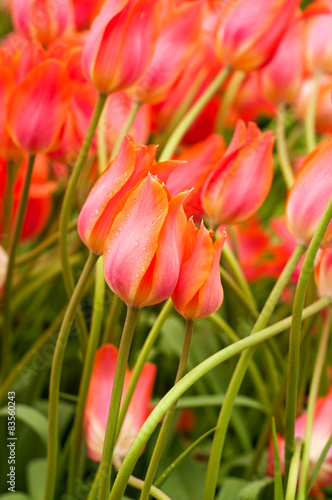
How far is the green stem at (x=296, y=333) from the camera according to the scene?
0.81 ft

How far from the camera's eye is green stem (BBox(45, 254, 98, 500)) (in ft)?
0.89

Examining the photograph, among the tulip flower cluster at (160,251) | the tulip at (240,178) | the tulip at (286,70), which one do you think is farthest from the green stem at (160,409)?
the tulip at (286,70)

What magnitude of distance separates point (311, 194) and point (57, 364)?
15cm

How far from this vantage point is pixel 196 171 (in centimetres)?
33

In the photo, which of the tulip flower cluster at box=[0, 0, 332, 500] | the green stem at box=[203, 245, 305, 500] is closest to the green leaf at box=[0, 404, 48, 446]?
the tulip flower cluster at box=[0, 0, 332, 500]

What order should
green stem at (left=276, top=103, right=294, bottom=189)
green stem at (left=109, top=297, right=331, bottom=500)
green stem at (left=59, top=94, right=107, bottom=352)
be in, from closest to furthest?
green stem at (left=109, top=297, right=331, bottom=500) < green stem at (left=59, top=94, right=107, bottom=352) < green stem at (left=276, top=103, right=294, bottom=189)

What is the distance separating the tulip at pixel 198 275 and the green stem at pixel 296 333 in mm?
35

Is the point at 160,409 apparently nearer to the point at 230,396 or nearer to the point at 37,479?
the point at 230,396

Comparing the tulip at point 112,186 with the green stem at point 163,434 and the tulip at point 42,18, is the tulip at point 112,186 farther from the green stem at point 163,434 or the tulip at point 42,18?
the tulip at point 42,18

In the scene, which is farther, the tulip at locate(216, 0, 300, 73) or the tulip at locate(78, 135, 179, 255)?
the tulip at locate(216, 0, 300, 73)

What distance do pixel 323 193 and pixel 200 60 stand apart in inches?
9.9

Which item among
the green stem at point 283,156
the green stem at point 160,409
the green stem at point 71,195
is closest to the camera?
the green stem at point 160,409

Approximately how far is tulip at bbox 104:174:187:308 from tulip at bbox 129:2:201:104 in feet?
0.61

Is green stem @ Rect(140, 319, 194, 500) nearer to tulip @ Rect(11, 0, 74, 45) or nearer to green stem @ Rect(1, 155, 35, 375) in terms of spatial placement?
Answer: green stem @ Rect(1, 155, 35, 375)
